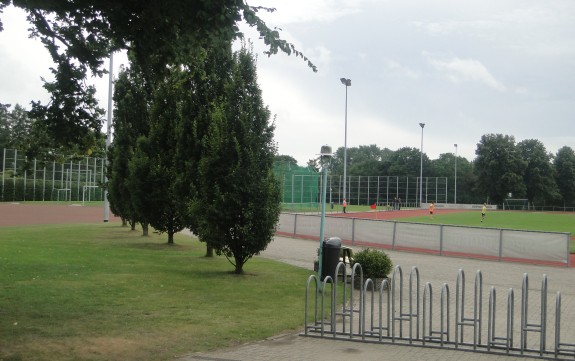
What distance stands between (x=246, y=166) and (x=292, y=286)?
318cm

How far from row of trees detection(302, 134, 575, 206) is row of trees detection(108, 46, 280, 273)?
9300cm

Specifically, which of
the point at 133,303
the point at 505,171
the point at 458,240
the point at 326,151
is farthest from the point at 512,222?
the point at 505,171

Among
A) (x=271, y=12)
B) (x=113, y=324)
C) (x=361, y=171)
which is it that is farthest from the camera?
(x=361, y=171)

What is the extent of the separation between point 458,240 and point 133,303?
15650 mm

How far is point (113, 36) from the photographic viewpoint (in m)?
9.26

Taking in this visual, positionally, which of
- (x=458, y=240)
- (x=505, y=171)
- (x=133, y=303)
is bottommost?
(x=133, y=303)

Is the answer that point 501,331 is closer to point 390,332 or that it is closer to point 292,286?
point 390,332

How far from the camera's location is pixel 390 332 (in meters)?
10.0

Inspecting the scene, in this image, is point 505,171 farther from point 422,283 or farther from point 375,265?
point 375,265

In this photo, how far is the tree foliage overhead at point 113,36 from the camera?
8.10m

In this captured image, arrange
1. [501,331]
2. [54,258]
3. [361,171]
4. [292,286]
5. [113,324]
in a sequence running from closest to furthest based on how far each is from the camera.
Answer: [113,324] → [501,331] → [292,286] → [54,258] → [361,171]

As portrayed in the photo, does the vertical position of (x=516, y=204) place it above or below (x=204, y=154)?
below

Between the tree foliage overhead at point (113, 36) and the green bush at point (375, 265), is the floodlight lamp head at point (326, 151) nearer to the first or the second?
the green bush at point (375, 265)

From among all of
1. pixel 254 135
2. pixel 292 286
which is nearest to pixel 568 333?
pixel 292 286
